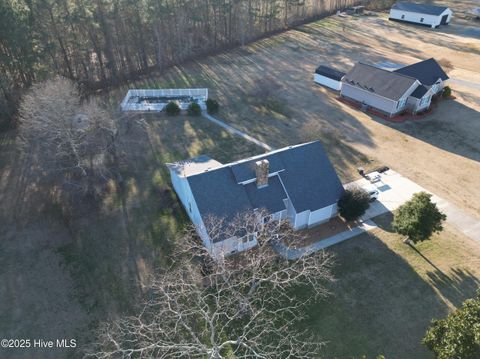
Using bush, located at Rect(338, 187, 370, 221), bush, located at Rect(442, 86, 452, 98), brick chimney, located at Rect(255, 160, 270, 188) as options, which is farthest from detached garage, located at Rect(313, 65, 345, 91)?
brick chimney, located at Rect(255, 160, 270, 188)

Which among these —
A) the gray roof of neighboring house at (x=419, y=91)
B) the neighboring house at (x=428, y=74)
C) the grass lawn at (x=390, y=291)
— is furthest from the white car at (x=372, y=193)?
the neighboring house at (x=428, y=74)

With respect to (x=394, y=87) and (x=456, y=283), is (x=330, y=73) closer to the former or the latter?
(x=394, y=87)

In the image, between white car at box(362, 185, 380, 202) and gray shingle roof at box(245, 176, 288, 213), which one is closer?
gray shingle roof at box(245, 176, 288, 213)

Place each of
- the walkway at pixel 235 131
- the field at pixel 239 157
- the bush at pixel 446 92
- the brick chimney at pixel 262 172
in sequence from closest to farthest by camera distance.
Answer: the field at pixel 239 157 → the brick chimney at pixel 262 172 → the walkway at pixel 235 131 → the bush at pixel 446 92

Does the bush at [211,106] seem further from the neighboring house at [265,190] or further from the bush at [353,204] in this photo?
the bush at [353,204]

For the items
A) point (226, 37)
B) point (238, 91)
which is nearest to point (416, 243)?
point (238, 91)

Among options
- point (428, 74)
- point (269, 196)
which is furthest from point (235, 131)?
point (428, 74)

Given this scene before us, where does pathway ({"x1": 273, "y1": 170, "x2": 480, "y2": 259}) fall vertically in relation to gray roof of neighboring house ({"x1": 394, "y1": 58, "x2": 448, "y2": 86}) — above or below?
below

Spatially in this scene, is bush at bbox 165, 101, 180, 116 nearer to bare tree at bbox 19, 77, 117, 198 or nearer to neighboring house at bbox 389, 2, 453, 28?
bare tree at bbox 19, 77, 117, 198
